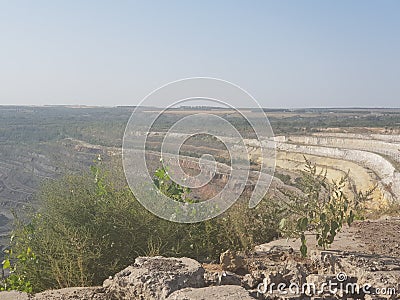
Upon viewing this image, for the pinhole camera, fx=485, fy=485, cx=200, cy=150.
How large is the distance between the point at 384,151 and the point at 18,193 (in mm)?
26602

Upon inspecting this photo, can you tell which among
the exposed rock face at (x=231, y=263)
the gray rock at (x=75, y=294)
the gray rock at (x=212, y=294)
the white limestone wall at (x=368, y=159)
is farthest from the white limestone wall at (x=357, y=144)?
the gray rock at (x=212, y=294)

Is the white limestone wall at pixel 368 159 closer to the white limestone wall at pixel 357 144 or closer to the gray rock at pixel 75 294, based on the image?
the white limestone wall at pixel 357 144

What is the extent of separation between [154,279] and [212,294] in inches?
23.6

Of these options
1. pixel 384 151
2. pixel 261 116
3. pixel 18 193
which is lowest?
pixel 18 193

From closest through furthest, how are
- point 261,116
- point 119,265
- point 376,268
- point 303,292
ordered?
1. point 303,292
2. point 376,268
3. point 119,265
4. point 261,116

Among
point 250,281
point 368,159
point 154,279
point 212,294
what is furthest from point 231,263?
point 368,159

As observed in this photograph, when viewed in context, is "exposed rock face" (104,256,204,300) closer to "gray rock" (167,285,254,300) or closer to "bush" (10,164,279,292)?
"gray rock" (167,285,254,300)

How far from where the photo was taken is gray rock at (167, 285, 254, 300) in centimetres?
364

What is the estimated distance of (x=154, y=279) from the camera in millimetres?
4055

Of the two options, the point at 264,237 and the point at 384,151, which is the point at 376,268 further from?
the point at 384,151

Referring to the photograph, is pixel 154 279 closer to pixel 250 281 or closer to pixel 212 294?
pixel 212 294

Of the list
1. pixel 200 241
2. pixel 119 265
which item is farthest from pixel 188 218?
pixel 119 265

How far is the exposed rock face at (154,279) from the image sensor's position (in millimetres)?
3961

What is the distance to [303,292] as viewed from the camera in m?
3.85
